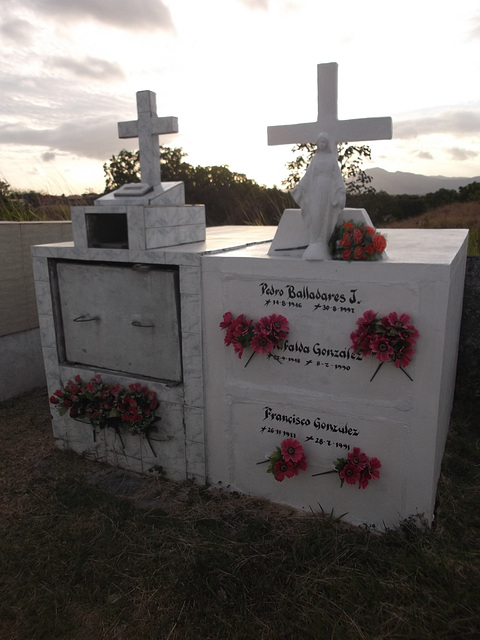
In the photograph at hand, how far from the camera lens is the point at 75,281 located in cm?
446

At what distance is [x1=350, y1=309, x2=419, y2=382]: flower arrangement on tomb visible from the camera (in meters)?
3.07

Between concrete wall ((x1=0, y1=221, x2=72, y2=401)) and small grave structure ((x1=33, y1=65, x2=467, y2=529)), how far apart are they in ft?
5.34

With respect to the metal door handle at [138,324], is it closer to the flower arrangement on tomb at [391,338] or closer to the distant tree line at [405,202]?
the flower arrangement on tomb at [391,338]

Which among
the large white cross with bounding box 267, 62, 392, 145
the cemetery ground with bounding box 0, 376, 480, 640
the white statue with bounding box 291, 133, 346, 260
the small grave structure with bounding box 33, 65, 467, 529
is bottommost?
the cemetery ground with bounding box 0, 376, 480, 640

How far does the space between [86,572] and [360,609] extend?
1.62m

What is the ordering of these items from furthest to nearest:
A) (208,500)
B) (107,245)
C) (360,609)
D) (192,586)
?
(107,245)
(208,500)
(192,586)
(360,609)

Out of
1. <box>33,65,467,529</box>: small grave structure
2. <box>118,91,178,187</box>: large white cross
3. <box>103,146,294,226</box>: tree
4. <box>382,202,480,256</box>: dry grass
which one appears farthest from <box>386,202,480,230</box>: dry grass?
<box>118,91,178,187</box>: large white cross

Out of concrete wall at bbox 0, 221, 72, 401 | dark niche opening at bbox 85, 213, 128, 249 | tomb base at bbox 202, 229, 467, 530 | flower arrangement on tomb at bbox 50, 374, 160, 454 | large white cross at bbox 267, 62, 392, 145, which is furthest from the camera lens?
concrete wall at bbox 0, 221, 72, 401

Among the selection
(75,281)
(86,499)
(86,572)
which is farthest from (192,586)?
(75,281)

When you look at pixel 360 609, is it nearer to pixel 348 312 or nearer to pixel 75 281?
pixel 348 312

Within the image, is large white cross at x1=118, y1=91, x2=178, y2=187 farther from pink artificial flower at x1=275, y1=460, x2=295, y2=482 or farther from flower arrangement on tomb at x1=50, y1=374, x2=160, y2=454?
pink artificial flower at x1=275, y1=460, x2=295, y2=482

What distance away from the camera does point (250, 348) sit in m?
3.68

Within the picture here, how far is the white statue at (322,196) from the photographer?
3.38 meters

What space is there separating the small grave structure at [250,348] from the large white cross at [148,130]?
0.05 ft
